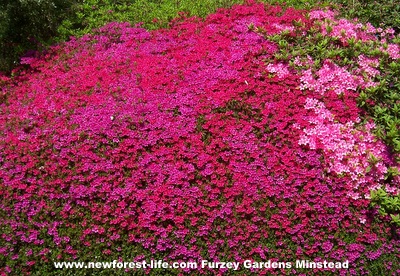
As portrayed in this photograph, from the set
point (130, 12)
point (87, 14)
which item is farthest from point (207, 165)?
point (87, 14)

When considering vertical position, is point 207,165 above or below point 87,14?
below

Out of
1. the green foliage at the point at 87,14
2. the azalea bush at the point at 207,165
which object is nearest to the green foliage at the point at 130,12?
the green foliage at the point at 87,14

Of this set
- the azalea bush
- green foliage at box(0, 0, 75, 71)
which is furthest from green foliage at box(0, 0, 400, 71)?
the azalea bush

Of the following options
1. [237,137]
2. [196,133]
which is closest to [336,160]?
[237,137]

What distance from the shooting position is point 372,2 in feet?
19.2

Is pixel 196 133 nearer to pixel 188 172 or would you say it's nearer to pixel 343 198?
pixel 188 172

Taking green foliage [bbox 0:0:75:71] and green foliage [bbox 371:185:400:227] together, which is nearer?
green foliage [bbox 371:185:400:227]

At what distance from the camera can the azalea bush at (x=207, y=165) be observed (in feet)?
13.8

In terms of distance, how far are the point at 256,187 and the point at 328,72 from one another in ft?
5.62

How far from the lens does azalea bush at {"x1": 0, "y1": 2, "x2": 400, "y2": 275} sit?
13.8 ft

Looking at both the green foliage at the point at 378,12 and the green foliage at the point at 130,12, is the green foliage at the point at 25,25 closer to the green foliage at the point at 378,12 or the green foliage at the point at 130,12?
the green foliage at the point at 130,12

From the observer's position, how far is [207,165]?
4410 millimetres

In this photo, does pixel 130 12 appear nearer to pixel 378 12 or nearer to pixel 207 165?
pixel 207 165

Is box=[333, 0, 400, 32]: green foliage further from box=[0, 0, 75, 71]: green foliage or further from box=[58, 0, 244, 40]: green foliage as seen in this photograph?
box=[0, 0, 75, 71]: green foliage
